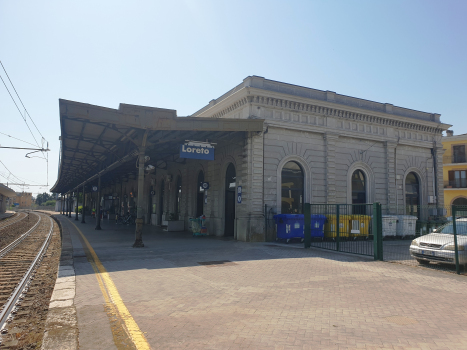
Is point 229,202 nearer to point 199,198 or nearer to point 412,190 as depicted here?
point 199,198

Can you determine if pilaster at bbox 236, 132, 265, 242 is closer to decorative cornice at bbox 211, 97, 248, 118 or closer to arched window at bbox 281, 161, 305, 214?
arched window at bbox 281, 161, 305, 214

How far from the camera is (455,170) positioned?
37656mm

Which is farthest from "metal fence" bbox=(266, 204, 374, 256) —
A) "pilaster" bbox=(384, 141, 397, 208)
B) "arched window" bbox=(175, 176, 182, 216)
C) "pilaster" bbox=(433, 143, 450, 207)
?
"pilaster" bbox=(433, 143, 450, 207)

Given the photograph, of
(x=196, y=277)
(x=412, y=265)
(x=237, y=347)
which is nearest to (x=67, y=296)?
(x=196, y=277)

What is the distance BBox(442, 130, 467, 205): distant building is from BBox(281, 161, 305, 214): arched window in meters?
27.3

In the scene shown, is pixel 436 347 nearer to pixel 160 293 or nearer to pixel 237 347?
Answer: pixel 237 347

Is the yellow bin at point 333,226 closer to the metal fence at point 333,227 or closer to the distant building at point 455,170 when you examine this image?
the metal fence at point 333,227

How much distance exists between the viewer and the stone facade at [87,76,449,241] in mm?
16438

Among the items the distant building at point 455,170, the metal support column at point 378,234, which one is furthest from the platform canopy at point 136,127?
the distant building at point 455,170

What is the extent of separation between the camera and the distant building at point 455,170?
37.0 meters

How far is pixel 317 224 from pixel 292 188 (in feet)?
8.57

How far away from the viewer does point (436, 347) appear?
4.18 meters

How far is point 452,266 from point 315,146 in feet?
31.5

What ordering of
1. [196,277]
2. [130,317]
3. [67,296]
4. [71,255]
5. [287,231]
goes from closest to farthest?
[130,317]
[67,296]
[196,277]
[71,255]
[287,231]
